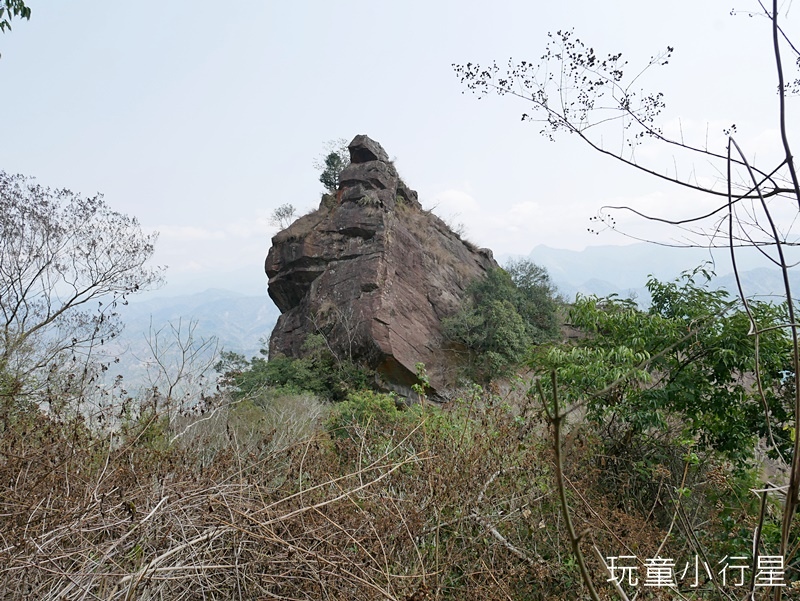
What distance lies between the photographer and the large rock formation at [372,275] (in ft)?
43.3

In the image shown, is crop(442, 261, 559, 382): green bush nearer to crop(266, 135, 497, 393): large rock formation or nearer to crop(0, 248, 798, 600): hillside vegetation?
crop(266, 135, 497, 393): large rock formation

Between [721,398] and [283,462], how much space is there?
13.8 feet

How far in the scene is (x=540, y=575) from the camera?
2877 millimetres

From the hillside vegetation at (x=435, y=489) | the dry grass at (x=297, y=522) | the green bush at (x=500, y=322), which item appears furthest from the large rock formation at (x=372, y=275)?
the dry grass at (x=297, y=522)

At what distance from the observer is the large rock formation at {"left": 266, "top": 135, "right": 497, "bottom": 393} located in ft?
43.3

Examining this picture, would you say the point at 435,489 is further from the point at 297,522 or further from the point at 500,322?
the point at 500,322

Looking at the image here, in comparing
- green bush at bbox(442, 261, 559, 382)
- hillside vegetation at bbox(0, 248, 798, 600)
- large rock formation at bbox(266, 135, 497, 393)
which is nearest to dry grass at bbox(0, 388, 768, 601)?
hillside vegetation at bbox(0, 248, 798, 600)

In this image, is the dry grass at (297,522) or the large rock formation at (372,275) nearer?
the dry grass at (297,522)

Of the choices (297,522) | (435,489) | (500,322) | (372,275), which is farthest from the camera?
(500,322)

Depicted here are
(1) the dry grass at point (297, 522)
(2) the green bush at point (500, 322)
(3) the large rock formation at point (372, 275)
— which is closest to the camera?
(1) the dry grass at point (297, 522)

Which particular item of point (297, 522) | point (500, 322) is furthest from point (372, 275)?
point (297, 522)

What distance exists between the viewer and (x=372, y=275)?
14.1 metres

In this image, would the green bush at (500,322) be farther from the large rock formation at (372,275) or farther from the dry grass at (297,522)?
the dry grass at (297,522)

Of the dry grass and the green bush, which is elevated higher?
the green bush
